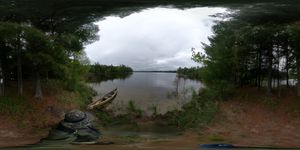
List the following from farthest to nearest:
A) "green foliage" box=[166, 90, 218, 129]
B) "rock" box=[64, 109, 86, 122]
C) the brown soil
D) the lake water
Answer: the lake water, "green foliage" box=[166, 90, 218, 129], "rock" box=[64, 109, 86, 122], the brown soil

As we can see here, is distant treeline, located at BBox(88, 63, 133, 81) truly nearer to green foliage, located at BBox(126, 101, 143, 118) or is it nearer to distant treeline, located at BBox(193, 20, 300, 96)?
green foliage, located at BBox(126, 101, 143, 118)

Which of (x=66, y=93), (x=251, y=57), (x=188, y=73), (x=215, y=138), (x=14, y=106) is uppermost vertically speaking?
(x=251, y=57)

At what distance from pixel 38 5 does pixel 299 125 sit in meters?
13.9

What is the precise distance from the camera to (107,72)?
149 feet

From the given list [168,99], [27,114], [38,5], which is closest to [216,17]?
[168,99]

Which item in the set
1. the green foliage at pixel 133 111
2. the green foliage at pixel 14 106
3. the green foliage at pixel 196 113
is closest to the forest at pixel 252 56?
the green foliage at pixel 196 113

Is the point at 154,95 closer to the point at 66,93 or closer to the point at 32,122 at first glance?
the point at 66,93

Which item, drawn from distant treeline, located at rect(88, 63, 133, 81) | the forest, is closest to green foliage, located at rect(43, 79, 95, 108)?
the forest

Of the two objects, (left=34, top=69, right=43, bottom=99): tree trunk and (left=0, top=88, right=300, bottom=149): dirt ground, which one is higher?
(left=34, top=69, right=43, bottom=99): tree trunk

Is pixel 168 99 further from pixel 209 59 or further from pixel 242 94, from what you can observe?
pixel 242 94

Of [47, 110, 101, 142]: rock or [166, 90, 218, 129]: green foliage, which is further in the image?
[166, 90, 218, 129]: green foliage

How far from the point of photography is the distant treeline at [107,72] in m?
43.7

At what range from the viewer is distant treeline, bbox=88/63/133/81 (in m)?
43.7

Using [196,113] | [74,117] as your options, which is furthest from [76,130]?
[196,113]
